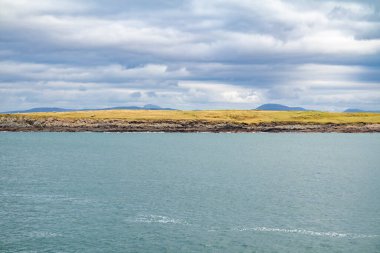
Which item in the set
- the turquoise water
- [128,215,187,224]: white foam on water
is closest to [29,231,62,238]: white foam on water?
the turquoise water

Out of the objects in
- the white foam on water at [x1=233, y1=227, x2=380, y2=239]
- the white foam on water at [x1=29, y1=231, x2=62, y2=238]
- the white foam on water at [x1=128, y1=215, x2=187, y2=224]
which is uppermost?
the white foam on water at [x1=128, y1=215, x2=187, y2=224]

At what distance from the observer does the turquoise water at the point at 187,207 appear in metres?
48.3

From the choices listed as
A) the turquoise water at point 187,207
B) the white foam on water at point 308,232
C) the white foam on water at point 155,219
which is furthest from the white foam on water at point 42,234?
the white foam on water at point 308,232

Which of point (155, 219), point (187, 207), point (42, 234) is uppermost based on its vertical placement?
point (187, 207)

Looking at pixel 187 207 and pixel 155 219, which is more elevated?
pixel 187 207

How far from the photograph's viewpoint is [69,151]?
5979 inches

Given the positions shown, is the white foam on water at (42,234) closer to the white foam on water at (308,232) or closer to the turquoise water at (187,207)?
the turquoise water at (187,207)

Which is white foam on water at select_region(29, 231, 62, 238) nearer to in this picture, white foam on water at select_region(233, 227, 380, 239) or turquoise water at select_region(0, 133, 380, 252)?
turquoise water at select_region(0, 133, 380, 252)

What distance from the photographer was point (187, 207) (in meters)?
64.0

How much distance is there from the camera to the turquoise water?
4834cm

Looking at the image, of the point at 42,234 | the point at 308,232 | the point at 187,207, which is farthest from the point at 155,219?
the point at 308,232

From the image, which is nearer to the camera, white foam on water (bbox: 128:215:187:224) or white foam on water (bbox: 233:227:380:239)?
A: white foam on water (bbox: 233:227:380:239)

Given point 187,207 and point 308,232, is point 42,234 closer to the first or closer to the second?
point 187,207

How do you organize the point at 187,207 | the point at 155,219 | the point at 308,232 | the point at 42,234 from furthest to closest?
1. the point at 187,207
2. the point at 155,219
3. the point at 308,232
4. the point at 42,234
